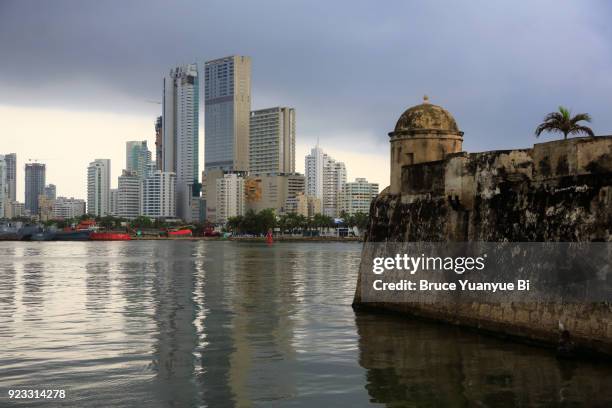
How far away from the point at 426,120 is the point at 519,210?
763 cm

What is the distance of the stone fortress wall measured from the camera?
587 inches

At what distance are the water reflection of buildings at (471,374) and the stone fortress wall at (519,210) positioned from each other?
592 millimetres

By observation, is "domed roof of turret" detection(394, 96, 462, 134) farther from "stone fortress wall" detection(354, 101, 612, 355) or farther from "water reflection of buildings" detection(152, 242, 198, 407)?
"water reflection of buildings" detection(152, 242, 198, 407)

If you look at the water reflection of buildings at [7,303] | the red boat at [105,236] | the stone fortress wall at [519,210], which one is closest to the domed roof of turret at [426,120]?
the stone fortress wall at [519,210]

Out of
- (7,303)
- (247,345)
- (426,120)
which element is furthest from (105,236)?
(247,345)

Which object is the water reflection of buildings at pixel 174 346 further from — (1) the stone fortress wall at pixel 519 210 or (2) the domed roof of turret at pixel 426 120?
(2) the domed roof of turret at pixel 426 120

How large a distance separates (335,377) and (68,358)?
240 inches

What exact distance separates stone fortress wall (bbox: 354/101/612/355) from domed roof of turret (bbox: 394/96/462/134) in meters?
2.01

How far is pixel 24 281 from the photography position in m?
39.4

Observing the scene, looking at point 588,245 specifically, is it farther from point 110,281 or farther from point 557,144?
point 110,281

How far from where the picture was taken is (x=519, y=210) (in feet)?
57.2

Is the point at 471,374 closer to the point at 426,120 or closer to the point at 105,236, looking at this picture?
the point at 426,120

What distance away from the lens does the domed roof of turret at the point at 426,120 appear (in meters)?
24.4

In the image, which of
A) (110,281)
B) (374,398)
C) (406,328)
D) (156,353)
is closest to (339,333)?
(406,328)
